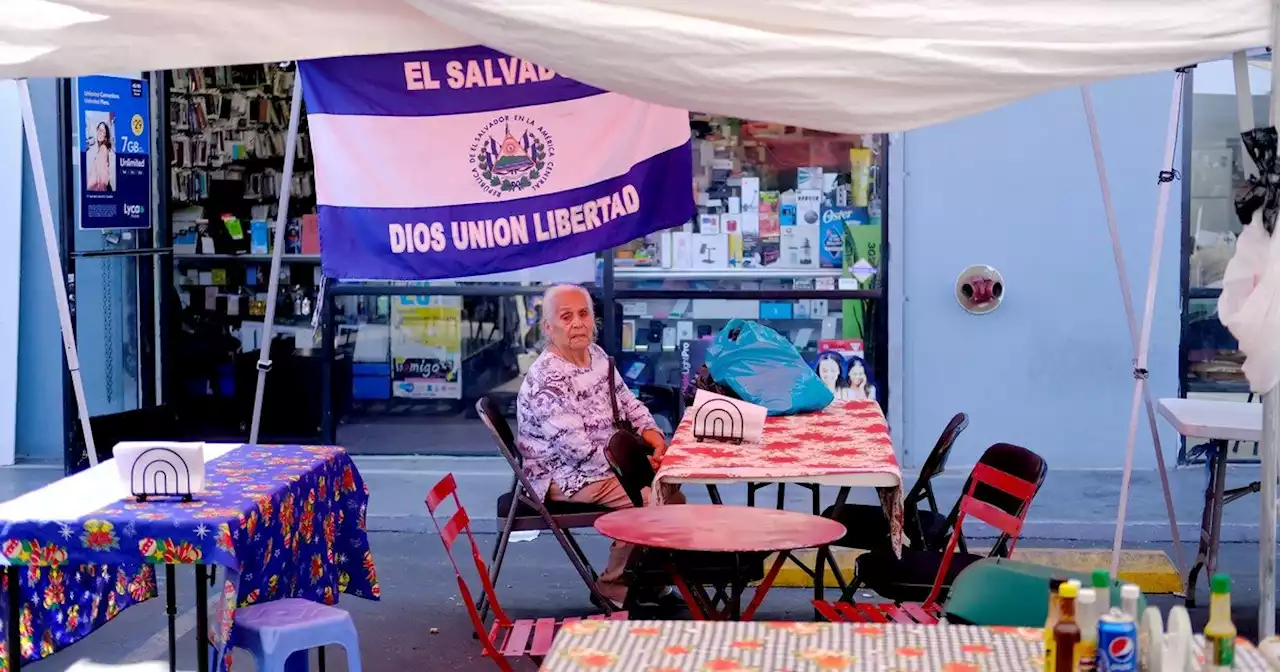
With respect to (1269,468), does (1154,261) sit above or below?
above

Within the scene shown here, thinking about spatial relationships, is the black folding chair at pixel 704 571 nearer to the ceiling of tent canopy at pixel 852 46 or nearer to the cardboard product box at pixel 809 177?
the ceiling of tent canopy at pixel 852 46

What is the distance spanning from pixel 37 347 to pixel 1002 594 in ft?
25.1

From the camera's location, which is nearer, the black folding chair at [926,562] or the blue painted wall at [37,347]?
the black folding chair at [926,562]

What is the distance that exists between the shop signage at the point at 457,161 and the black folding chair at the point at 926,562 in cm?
168

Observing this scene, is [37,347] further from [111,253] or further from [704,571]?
[704,571]

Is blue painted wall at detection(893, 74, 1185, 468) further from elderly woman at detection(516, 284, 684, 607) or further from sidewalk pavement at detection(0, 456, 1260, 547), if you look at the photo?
elderly woman at detection(516, 284, 684, 607)

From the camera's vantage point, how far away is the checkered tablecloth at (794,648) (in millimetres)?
3525

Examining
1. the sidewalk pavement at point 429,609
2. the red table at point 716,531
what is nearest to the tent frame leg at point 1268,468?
the red table at point 716,531

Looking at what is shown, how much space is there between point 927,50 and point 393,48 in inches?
61.4

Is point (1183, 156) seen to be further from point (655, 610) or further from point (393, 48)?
point (393, 48)

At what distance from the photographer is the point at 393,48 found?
4.49 m

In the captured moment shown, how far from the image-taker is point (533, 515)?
6.79 metres

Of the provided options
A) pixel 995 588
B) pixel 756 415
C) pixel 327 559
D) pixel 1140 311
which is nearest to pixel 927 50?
pixel 995 588

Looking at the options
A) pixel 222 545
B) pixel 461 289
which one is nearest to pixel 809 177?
pixel 461 289
